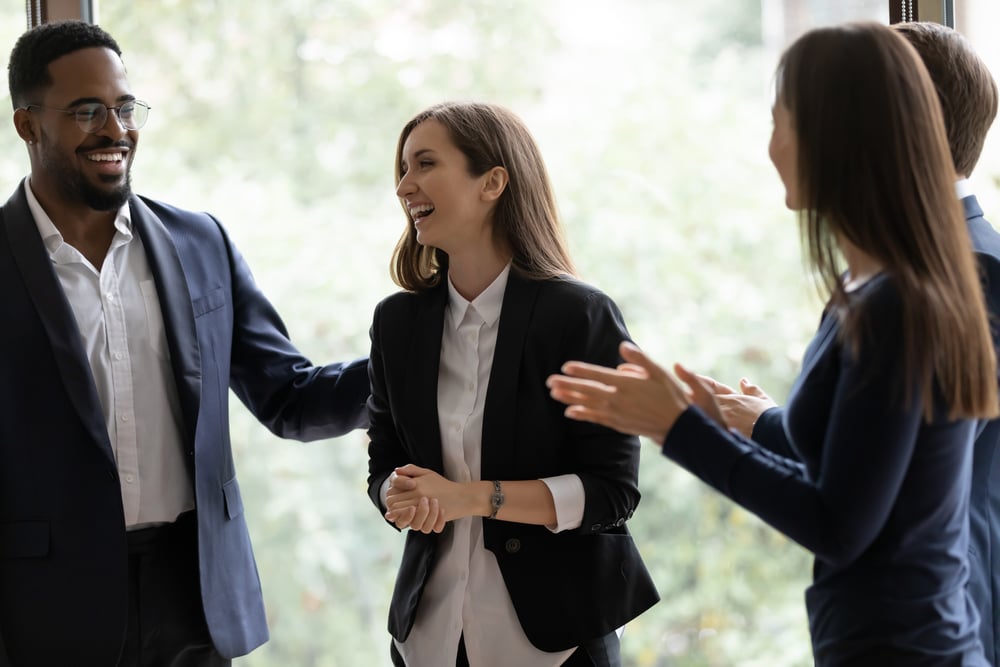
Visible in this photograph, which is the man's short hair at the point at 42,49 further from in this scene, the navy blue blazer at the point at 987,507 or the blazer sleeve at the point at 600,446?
the navy blue blazer at the point at 987,507

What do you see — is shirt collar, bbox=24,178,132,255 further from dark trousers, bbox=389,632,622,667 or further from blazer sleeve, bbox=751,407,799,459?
blazer sleeve, bbox=751,407,799,459

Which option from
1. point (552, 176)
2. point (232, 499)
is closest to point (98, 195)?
point (232, 499)

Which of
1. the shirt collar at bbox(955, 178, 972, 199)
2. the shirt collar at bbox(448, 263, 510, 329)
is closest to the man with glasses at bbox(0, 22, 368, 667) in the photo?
the shirt collar at bbox(448, 263, 510, 329)

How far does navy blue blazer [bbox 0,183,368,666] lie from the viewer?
1.91m

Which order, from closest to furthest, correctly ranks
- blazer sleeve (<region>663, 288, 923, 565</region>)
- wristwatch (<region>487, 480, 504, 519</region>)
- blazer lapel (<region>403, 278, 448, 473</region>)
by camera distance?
1. blazer sleeve (<region>663, 288, 923, 565</region>)
2. wristwatch (<region>487, 480, 504, 519</region>)
3. blazer lapel (<region>403, 278, 448, 473</region>)

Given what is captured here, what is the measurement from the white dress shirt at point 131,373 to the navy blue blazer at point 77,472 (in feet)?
0.10

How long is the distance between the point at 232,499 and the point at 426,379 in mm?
537

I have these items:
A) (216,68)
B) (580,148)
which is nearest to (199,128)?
(216,68)

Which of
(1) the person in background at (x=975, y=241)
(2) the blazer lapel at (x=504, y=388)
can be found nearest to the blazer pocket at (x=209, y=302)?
(2) the blazer lapel at (x=504, y=388)

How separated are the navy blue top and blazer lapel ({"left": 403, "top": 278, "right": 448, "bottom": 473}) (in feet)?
1.82

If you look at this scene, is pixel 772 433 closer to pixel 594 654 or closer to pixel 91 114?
pixel 594 654

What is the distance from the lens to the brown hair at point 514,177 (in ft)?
6.32

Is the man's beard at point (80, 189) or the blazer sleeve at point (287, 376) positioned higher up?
the man's beard at point (80, 189)

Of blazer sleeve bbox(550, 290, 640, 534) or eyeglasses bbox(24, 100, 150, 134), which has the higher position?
eyeglasses bbox(24, 100, 150, 134)
